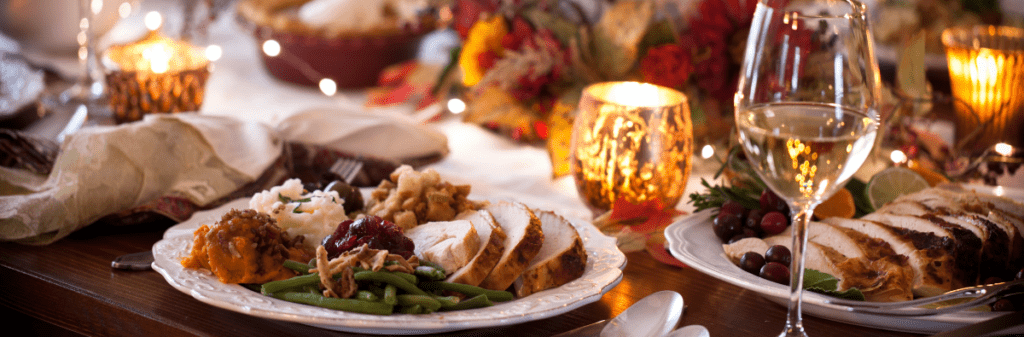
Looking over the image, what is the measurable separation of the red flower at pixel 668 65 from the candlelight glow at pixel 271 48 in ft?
3.59

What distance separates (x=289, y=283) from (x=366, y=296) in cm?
9

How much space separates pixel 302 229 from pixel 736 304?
51 cm

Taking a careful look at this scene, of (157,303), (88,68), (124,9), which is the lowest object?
(157,303)

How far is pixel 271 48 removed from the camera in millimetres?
2160

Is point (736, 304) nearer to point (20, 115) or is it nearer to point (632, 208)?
point (632, 208)

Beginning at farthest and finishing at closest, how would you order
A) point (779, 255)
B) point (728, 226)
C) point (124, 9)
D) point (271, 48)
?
point (124, 9)
point (271, 48)
point (728, 226)
point (779, 255)

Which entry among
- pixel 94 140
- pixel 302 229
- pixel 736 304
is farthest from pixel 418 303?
pixel 94 140

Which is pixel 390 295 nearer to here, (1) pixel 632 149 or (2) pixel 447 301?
(2) pixel 447 301

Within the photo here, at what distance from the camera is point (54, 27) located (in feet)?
7.54

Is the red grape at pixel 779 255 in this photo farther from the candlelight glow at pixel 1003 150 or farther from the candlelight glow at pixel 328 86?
the candlelight glow at pixel 328 86

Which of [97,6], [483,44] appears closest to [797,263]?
[483,44]

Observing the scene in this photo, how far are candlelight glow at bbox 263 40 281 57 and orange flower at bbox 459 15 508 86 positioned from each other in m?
0.60

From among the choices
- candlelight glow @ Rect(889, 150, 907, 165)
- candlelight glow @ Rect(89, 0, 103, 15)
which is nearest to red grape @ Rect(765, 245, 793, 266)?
candlelight glow @ Rect(889, 150, 907, 165)

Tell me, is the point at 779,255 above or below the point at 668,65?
below
